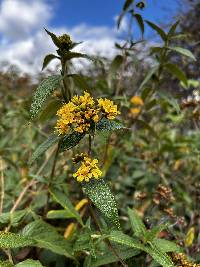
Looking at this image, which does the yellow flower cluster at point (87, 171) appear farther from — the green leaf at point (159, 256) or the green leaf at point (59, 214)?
the green leaf at point (59, 214)

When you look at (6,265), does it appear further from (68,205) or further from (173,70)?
(173,70)

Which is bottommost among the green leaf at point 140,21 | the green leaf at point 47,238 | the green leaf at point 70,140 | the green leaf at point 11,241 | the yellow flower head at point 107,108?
the green leaf at point 47,238

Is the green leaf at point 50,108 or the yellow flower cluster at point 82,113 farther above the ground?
the green leaf at point 50,108

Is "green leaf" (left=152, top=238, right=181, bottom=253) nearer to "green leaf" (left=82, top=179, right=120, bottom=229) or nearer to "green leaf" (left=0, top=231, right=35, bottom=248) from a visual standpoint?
"green leaf" (left=82, top=179, right=120, bottom=229)

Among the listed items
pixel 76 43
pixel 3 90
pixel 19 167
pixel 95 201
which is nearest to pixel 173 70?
pixel 76 43

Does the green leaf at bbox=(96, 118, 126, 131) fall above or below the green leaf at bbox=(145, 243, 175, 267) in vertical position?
above

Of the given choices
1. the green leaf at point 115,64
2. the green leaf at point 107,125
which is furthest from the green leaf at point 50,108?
the green leaf at point 115,64

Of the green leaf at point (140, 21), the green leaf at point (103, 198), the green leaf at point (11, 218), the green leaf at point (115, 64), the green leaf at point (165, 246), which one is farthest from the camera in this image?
the green leaf at point (115, 64)

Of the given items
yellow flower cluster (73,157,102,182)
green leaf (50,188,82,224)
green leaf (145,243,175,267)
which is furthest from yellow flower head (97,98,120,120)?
green leaf (50,188,82,224)

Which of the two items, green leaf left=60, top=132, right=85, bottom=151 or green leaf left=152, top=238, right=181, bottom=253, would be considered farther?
green leaf left=152, top=238, right=181, bottom=253
